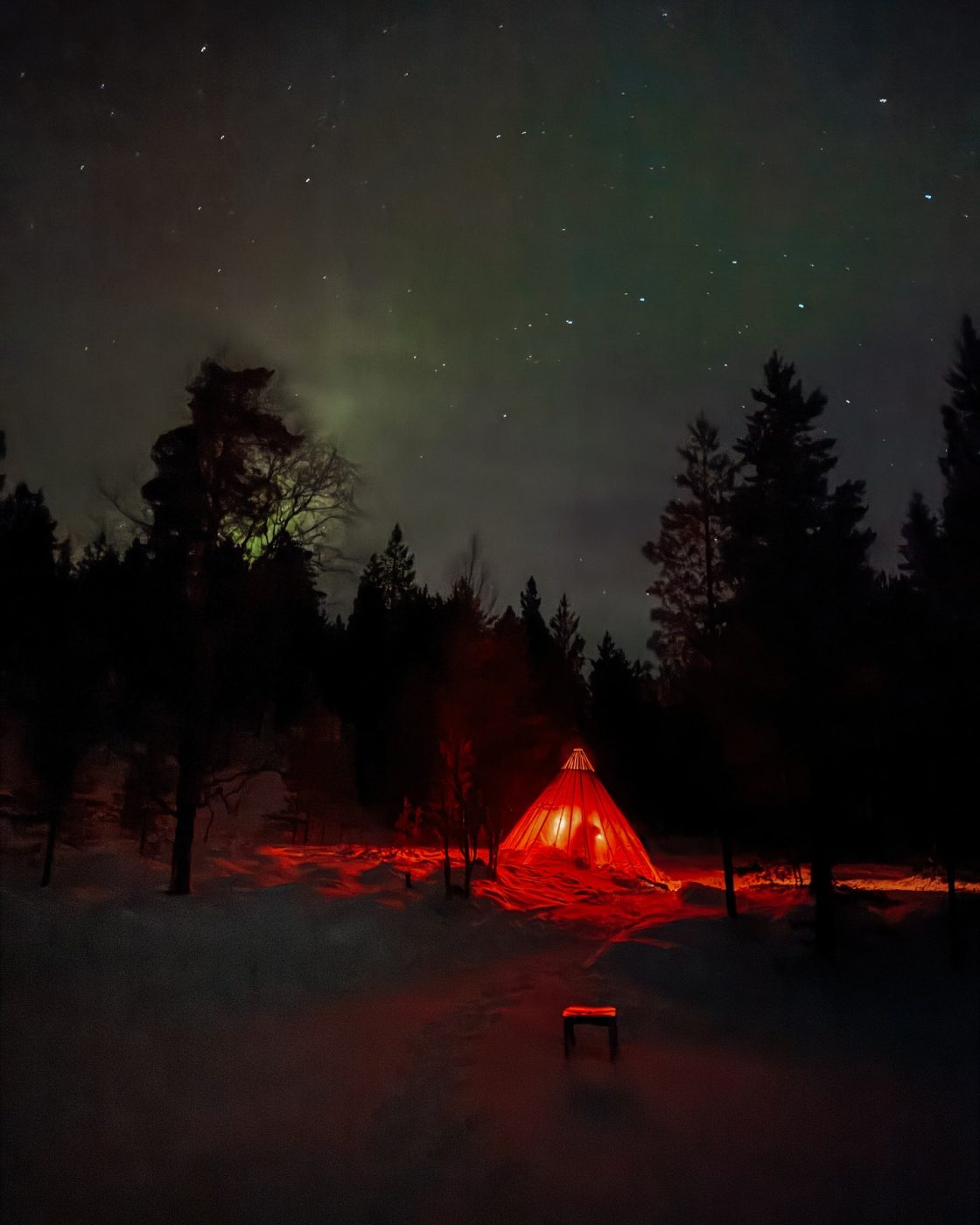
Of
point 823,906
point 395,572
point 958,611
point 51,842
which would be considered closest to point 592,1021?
point 823,906

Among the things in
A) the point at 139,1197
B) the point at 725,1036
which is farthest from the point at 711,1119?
the point at 139,1197

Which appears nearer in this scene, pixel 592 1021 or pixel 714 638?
pixel 592 1021

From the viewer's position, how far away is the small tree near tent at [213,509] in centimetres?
1091

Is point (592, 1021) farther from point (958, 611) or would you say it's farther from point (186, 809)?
point (958, 611)

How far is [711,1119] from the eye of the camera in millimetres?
5531

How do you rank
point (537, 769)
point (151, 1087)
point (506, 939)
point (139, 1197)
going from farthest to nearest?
point (537, 769), point (506, 939), point (151, 1087), point (139, 1197)

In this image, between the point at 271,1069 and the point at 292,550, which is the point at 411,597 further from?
the point at 271,1069

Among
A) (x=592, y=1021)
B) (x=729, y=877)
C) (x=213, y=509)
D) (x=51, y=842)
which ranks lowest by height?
(x=592, y=1021)

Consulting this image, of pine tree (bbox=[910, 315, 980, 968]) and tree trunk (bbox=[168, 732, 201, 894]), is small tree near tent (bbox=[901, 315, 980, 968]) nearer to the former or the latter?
pine tree (bbox=[910, 315, 980, 968])

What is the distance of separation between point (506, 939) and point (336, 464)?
7624 mm

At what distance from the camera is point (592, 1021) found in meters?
6.64

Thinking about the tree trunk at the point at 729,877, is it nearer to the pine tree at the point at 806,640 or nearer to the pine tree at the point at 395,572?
the pine tree at the point at 806,640

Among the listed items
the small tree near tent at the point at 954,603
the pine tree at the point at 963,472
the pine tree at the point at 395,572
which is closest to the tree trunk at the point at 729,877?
the small tree near tent at the point at 954,603

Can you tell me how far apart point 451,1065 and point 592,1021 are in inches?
48.9
